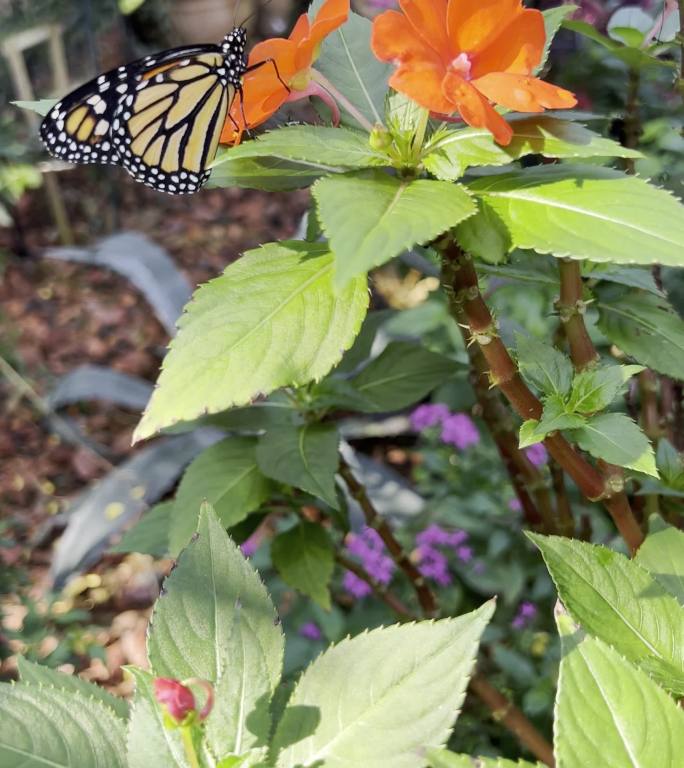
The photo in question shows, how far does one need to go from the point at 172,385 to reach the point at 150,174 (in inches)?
25.4

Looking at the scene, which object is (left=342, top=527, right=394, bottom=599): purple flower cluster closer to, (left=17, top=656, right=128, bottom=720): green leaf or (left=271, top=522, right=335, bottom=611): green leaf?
(left=271, top=522, right=335, bottom=611): green leaf

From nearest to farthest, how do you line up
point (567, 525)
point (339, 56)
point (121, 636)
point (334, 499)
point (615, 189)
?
point (615, 189), point (339, 56), point (334, 499), point (567, 525), point (121, 636)

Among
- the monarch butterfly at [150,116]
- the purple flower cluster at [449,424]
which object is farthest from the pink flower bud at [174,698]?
the purple flower cluster at [449,424]

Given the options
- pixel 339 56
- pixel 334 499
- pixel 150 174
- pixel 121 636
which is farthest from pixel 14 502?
pixel 339 56

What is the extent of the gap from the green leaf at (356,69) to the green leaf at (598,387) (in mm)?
281

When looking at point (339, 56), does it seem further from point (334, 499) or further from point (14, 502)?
point (14, 502)

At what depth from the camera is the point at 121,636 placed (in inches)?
86.8

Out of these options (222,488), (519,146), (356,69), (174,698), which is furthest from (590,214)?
(222,488)

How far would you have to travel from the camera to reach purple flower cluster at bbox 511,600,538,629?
1.63 metres

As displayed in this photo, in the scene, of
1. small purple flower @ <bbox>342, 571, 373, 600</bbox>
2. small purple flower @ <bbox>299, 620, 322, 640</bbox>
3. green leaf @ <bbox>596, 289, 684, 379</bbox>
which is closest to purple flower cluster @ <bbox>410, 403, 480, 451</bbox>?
small purple flower @ <bbox>342, 571, 373, 600</bbox>

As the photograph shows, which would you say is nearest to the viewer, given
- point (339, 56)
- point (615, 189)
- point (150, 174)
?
point (615, 189)

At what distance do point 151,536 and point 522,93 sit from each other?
753 millimetres

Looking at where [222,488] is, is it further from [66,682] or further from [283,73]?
[283,73]

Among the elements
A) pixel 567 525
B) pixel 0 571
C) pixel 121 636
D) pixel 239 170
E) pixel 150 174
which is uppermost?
pixel 239 170
